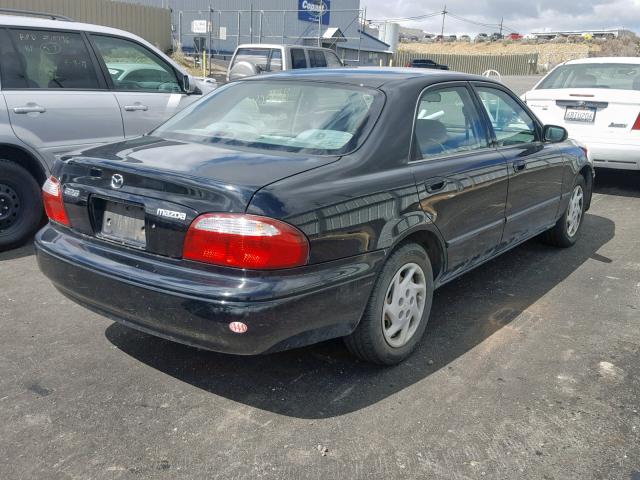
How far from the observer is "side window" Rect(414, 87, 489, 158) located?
3670 mm

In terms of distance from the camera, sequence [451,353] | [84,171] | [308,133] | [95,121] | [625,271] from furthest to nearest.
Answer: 1. [95,121]
2. [625,271]
3. [451,353]
4. [308,133]
5. [84,171]

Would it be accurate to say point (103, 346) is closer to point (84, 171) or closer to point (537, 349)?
point (84, 171)

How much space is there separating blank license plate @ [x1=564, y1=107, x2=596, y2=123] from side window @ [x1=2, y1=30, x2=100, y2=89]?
5675 millimetres

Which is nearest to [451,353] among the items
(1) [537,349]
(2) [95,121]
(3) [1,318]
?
(1) [537,349]

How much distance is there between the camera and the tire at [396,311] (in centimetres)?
322

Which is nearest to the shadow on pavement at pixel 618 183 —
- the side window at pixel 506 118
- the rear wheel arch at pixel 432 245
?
the side window at pixel 506 118

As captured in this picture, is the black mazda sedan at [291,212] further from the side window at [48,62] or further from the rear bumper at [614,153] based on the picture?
the rear bumper at [614,153]

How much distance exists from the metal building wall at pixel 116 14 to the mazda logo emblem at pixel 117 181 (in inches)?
944

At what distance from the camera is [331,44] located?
25109 millimetres

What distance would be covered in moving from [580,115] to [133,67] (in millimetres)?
5401

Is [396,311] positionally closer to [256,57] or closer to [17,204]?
[17,204]

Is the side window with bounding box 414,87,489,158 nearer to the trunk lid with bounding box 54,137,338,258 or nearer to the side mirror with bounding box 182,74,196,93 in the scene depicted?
the trunk lid with bounding box 54,137,338,258

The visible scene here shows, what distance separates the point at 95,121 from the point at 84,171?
2678 millimetres

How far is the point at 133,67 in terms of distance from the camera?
6.31 metres
